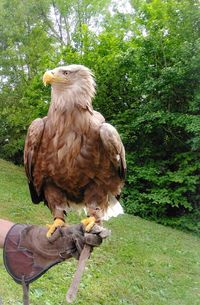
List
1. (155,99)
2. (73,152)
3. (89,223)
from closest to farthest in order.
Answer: (89,223), (73,152), (155,99)

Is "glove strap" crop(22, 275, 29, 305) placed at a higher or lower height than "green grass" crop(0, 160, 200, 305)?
higher

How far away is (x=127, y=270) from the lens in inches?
263

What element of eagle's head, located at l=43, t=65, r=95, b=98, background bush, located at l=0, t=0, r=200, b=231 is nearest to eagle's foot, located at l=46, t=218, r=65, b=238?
eagle's head, located at l=43, t=65, r=95, b=98

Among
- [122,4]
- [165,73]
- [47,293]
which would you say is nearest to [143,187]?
[165,73]

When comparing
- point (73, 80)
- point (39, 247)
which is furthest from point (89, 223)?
point (73, 80)

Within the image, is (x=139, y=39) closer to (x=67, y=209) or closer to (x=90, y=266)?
(x=90, y=266)

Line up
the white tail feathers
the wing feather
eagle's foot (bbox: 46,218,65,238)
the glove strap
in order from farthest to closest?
the white tail feathers → the wing feather → eagle's foot (bbox: 46,218,65,238) → the glove strap

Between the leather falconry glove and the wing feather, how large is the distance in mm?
531

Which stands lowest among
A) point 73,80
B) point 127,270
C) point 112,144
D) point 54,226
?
point 127,270

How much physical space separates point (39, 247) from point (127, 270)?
15.3ft

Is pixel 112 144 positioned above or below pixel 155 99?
above

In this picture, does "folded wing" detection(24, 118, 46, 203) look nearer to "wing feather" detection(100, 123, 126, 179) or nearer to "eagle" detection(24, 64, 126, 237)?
"eagle" detection(24, 64, 126, 237)

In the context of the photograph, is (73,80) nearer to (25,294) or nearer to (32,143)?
(32,143)

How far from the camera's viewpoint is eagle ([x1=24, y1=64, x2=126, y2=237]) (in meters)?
2.57
